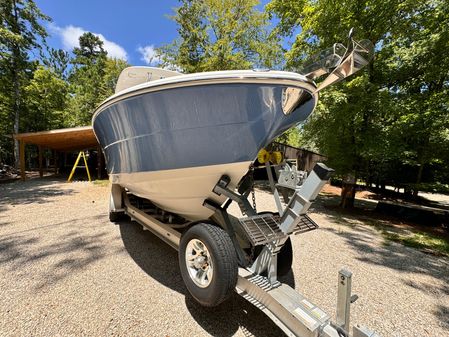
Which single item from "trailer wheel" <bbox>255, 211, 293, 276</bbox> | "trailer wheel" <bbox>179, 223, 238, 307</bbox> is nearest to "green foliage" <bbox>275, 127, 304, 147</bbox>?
"trailer wheel" <bbox>255, 211, 293, 276</bbox>

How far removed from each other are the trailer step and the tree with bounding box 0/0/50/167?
12.9m

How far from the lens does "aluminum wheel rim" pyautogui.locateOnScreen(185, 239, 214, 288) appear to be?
1.84m

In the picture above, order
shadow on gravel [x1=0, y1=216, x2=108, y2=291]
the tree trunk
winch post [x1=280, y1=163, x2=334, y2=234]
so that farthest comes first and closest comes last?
the tree trunk < shadow on gravel [x1=0, y1=216, x2=108, y2=291] < winch post [x1=280, y1=163, x2=334, y2=234]

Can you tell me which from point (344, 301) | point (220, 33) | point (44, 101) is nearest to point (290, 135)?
point (220, 33)

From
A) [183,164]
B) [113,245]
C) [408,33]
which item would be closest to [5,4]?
[113,245]

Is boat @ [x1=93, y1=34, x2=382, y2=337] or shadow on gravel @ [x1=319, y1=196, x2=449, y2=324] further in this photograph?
shadow on gravel @ [x1=319, y1=196, x2=449, y2=324]

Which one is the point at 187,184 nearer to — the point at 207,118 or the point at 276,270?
the point at 207,118

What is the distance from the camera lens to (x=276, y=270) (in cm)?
185

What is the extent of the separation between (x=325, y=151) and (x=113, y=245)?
6.19m

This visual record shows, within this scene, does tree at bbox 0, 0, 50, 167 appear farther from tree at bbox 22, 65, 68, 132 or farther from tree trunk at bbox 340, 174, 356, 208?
tree trunk at bbox 340, 174, 356, 208

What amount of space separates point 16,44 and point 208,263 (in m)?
14.3

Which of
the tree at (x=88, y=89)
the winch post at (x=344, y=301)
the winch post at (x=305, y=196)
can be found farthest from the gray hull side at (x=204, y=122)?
the tree at (x=88, y=89)

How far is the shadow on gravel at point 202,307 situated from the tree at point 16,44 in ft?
38.4

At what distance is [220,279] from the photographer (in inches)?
64.9
